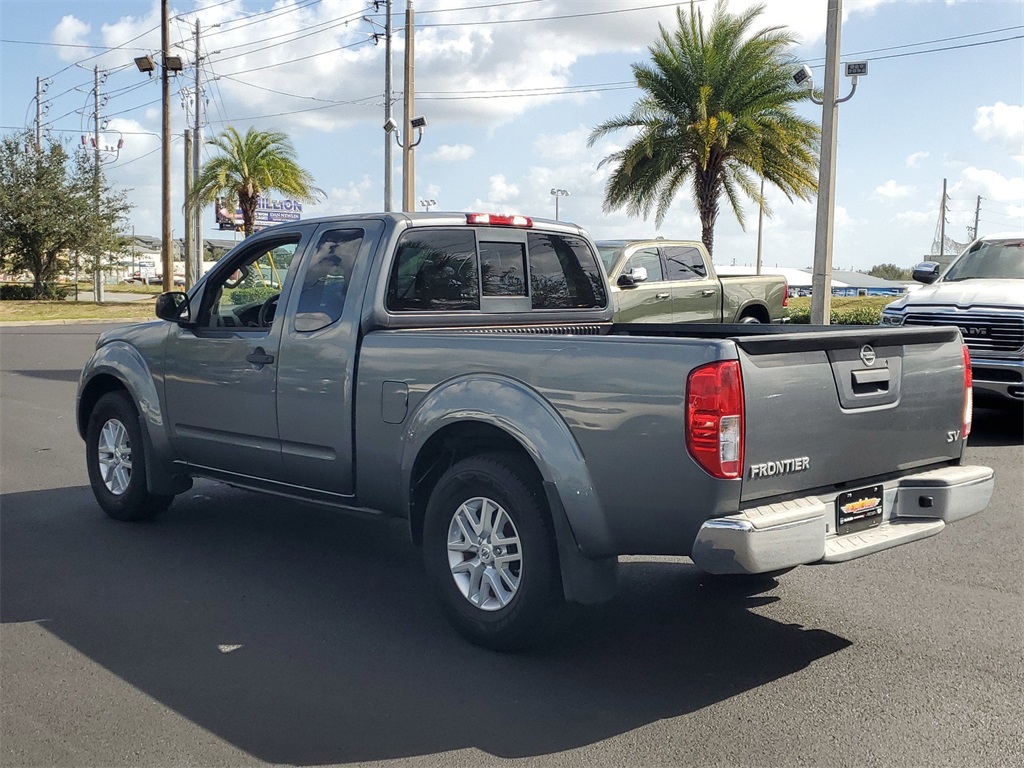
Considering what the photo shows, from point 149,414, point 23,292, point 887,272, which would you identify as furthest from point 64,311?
point 887,272

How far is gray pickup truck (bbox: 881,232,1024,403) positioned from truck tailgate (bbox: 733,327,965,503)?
5633 mm

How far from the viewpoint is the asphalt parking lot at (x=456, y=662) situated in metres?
3.73

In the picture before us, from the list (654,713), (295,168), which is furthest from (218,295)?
(295,168)

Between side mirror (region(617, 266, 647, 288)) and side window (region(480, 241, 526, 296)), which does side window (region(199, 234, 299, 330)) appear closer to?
side window (region(480, 241, 526, 296))

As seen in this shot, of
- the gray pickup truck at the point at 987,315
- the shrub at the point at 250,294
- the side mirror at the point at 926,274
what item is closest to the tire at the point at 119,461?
the shrub at the point at 250,294

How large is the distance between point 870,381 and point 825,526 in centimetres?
69

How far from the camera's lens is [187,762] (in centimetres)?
360

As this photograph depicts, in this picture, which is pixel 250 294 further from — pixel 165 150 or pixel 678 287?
pixel 165 150

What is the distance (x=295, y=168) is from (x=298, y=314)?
3253cm

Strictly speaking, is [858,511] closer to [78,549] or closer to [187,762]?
[187,762]

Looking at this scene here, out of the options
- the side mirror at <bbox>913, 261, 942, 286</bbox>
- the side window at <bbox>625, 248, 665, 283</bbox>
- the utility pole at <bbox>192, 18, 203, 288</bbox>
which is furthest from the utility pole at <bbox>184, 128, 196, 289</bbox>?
→ the side mirror at <bbox>913, 261, 942, 286</bbox>

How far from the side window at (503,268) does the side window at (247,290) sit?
3.79ft

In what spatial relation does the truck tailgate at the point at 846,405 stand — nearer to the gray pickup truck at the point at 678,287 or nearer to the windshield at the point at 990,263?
the windshield at the point at 990,263

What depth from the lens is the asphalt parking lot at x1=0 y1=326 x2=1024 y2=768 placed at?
3732 millimetres
